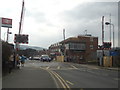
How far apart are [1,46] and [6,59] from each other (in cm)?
263

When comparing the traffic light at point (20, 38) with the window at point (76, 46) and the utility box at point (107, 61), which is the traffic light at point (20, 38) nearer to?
the utility box at point (107, 61)

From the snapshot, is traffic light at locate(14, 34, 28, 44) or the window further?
the window

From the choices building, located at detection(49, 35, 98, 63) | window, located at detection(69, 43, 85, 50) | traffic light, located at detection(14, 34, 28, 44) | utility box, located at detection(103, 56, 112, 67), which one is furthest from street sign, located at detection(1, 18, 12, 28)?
window, located at detection(69, 43, 85, 50)

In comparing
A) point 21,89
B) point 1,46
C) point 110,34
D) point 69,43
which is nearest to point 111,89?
point 21,89

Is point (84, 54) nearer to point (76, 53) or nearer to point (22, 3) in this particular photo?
point (76, 53)

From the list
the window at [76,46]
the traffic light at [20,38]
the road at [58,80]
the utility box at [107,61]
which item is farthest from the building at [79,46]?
the road at [58,80]

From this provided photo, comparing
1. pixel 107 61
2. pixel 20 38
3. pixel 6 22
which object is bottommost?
pixel 107 61

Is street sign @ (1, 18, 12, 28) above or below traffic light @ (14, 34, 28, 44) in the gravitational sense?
Result: above

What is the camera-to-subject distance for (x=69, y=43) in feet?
328

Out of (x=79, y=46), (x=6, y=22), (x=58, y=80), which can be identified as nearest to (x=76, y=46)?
(x=79, y=46)

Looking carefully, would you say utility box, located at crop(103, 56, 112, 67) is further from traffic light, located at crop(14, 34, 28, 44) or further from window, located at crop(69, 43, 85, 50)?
window, located at crop(69, 43, 85, 50)

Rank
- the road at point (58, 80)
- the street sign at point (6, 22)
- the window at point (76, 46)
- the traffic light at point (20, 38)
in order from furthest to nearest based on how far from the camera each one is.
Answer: the window at point (76, 46)
the traffic light at point (20, 38)
the street sign at point (6, 22)
the road at point (58, 80)

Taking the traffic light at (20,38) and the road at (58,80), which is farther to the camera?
the traffic light at (20,38)

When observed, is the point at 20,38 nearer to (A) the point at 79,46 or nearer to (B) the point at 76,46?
(B) the point at 76,46
